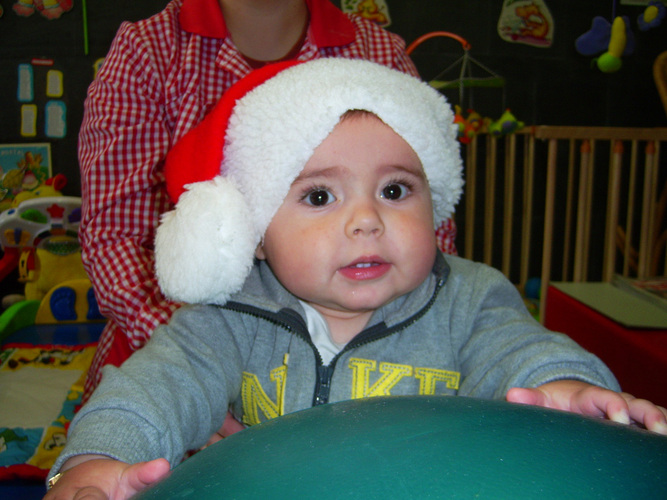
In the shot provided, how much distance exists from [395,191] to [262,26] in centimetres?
61

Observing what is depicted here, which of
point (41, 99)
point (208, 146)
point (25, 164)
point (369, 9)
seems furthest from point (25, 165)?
point (208, 146)

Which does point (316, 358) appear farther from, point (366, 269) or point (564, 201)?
point (564, 201)

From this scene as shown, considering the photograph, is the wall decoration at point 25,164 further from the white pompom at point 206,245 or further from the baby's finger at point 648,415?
the baby's finger at point 648,415

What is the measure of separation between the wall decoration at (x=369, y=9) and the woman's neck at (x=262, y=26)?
1588mm

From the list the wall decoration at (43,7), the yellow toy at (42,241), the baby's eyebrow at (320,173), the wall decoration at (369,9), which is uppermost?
the wall decoration at (369,9)

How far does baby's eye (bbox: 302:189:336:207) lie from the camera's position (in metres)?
0.65

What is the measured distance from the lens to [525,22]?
268 cm

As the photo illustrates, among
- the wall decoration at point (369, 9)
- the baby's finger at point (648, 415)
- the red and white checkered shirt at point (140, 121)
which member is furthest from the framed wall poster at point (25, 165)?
the baby's finger at point (648, 415)

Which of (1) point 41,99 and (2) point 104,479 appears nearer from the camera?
(2) point 104,479

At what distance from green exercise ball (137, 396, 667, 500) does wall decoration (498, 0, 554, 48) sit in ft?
8.95

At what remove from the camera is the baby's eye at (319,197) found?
65 cm

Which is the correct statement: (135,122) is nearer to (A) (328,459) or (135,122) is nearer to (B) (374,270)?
(B) (374,270)

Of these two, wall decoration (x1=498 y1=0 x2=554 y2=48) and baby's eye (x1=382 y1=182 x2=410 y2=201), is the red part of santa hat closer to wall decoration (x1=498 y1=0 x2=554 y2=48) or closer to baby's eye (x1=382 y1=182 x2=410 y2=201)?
baby's eye (x1=382 y1=182 x2=410 y2=201)

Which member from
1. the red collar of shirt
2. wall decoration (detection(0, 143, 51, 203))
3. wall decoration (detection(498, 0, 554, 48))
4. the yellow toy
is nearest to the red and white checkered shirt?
the red collar of shirt
